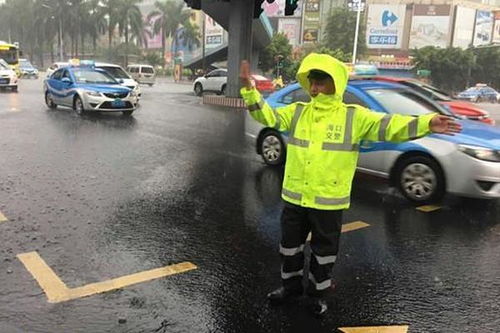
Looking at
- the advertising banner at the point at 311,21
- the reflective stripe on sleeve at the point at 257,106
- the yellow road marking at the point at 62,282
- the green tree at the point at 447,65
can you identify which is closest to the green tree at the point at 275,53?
the green tree at the point at 447,65

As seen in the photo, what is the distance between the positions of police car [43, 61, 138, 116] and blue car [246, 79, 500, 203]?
9.15 m

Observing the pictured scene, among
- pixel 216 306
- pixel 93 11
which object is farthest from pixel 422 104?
pixel 93 11

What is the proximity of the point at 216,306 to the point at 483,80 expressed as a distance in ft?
217

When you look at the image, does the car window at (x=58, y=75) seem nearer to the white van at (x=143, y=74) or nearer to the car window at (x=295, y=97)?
the car window at (x=295, y=97)

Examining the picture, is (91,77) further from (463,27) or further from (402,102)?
(463,27)

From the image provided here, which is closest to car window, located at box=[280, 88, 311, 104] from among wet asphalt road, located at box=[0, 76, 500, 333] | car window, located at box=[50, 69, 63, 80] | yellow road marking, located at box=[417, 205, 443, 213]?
wet asphalt road, located at box=[0, 76, 500, 333]

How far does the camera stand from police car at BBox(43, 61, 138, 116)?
1487 cm

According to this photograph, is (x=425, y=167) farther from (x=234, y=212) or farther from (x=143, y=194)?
(x=143, y=194)

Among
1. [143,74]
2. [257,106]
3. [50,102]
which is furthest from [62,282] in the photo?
[143,74]

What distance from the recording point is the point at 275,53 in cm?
4597

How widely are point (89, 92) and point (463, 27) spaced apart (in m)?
83.9

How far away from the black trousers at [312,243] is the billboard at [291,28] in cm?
9302

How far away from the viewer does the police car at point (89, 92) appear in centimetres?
1487

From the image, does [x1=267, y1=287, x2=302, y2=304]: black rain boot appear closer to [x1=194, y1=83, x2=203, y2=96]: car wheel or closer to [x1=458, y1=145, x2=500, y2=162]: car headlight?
[x1=458, y1=145, x2=500, y2=162]: car headlight
